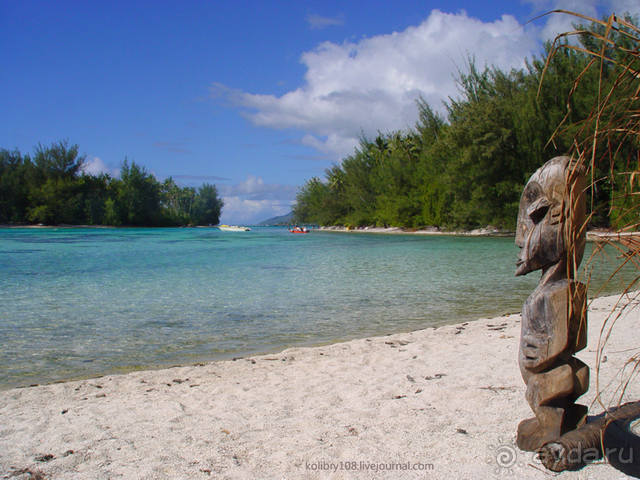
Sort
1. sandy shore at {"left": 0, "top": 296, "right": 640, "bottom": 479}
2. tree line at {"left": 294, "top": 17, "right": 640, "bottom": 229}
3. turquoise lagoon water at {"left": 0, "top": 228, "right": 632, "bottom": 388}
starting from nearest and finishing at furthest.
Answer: sandy shore at {"left": 0, "top": 296, "right": 640, "bottom": 479}
turquoise lagoon water at {"left": 0, "top": 228, "right": 632, "bottom": 388}
tree line at {"left": 294, "top": 17, "right": 640, "bottom": 229}

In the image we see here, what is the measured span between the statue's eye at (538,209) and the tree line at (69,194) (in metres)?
80.2

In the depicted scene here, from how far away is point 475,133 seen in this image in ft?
115

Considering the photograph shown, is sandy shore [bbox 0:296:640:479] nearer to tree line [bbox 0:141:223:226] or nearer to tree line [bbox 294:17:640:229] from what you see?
tree line [bbox 294:17:640:229]

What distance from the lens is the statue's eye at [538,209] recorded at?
2676mm

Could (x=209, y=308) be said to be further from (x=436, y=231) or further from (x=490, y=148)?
(x=436, y=231)

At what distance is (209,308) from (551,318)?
8396 mm

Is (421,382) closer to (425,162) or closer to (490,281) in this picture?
(490,281)

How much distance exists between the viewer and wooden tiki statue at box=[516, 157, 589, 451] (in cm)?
263

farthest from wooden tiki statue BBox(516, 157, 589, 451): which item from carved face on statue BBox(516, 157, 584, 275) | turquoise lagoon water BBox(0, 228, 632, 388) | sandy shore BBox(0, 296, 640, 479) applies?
turquoise lagoon water BBox(0, 228, 632, 388)

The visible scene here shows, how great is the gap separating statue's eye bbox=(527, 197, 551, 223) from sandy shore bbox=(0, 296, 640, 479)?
56.1 inches

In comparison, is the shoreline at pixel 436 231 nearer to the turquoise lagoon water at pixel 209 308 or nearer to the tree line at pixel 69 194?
the turquoise lagoon water at pixel 209 308

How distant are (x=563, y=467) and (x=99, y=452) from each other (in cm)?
296

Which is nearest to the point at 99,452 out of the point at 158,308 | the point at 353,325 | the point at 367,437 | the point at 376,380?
the point at 367,437

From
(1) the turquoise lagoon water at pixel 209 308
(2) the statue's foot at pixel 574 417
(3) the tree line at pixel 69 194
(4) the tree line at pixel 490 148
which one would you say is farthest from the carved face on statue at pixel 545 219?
(3) the tree line at pixel 69 194
